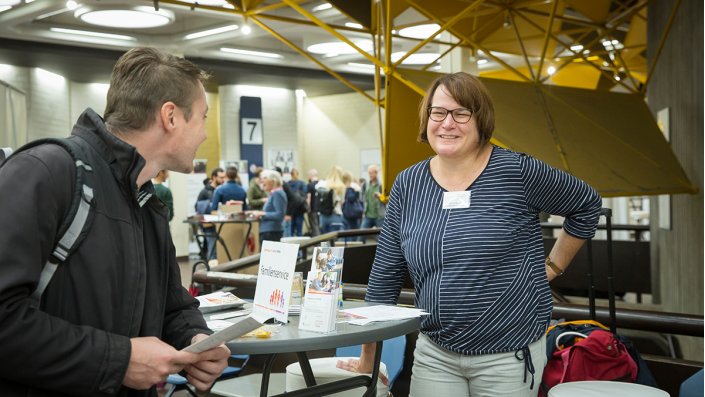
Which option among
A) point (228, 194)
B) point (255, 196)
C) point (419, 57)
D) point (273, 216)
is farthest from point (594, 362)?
point (419, 57)

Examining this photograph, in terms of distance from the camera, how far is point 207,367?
1.68 meters

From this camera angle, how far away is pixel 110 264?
1445mm

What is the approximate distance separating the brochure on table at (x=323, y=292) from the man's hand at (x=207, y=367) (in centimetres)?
43

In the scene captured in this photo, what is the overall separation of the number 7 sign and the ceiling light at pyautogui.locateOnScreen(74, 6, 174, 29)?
4887mm

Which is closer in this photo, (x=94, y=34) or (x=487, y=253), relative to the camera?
(x=487, y=253)

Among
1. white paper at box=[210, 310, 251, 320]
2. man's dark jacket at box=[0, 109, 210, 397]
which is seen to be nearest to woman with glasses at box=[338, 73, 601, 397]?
white paper at box=[210, 310, 251, 320]

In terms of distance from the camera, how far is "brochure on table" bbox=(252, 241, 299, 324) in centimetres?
222

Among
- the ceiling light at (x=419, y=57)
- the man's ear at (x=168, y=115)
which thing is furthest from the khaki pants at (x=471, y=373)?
the ceiling light at (x=419, y=57)

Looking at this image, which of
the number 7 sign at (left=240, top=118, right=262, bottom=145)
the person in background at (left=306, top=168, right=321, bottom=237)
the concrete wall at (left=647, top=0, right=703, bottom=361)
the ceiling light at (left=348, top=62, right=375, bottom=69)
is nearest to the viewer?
the concrete wall at (left=647, top=0, right=703, bottom=361)

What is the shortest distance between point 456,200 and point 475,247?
17cm

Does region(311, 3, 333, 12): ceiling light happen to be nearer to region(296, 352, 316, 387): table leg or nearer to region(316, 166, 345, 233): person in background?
region(316, 166, 345, 233): person in background

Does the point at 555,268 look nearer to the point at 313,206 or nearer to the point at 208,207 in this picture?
the point at 208,207

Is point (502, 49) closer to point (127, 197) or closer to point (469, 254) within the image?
point (469, 254)

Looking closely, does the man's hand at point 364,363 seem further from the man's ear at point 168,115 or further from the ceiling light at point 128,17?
the ceiling light at point 128,17
